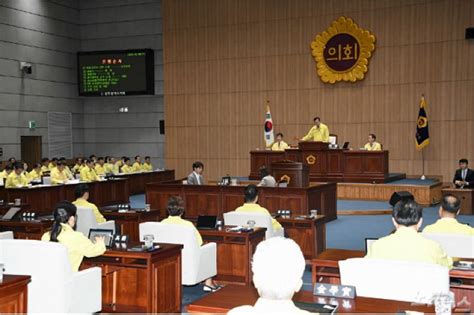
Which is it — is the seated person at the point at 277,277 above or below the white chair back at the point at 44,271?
above

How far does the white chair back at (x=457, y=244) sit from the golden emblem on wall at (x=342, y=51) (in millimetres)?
12152

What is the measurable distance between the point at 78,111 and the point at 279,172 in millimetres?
12205

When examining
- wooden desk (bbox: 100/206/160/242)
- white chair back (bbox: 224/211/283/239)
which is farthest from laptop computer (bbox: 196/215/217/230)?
wooden desk (bbox: 100/206/160/242)

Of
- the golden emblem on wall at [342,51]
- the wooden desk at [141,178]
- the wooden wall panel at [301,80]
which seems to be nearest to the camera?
the wooden wall panel at [301,80]

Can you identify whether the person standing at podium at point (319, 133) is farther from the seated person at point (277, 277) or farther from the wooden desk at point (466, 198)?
the seated person at point (277, 277)

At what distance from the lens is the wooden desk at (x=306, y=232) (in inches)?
306

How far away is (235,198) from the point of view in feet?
36.7

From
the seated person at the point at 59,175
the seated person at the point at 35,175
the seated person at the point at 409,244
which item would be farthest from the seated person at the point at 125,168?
the seated person at the point at 409,244

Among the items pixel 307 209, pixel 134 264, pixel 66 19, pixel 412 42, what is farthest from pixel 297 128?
pixel 134 264

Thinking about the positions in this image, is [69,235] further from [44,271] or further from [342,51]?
[342,51]

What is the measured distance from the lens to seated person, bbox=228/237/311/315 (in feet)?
7.38

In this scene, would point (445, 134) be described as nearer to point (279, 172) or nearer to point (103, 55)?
point (279, 172)

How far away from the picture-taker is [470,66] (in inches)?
604

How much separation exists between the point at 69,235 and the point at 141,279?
→ 3.05 feet
